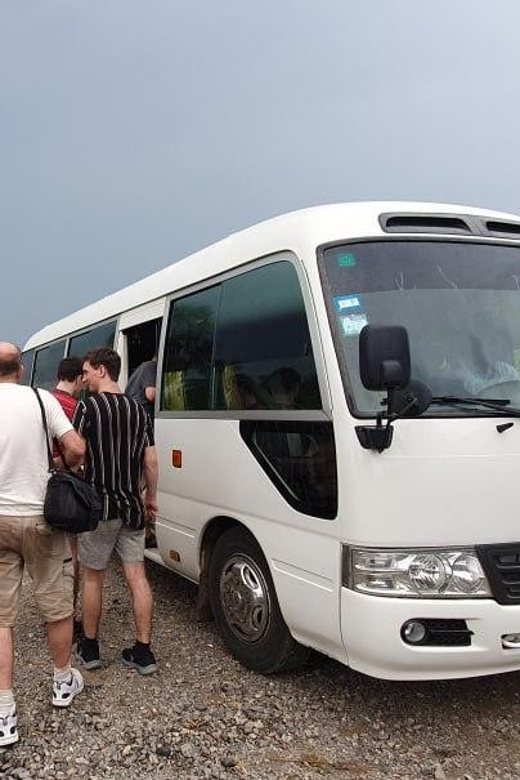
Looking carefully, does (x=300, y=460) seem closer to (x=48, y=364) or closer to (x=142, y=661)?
(x=142, y=661)

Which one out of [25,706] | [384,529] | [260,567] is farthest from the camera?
[260,567]

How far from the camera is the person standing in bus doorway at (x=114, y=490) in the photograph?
4.35m

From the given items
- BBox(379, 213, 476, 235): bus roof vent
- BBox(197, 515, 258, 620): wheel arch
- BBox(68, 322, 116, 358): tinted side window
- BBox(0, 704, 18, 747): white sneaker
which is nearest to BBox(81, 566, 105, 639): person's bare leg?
BBox(197, 515, 258, 620): wheel arch

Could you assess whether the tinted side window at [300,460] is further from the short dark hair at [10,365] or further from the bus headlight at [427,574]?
the short dark hair at [10,365]

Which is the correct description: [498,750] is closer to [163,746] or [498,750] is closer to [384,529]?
[384,529]

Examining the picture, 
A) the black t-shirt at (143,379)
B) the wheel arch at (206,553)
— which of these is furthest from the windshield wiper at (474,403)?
the black t-shirt at (143,379)

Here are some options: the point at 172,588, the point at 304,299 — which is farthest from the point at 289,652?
the point at 172,588

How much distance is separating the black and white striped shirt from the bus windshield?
146 centimetres

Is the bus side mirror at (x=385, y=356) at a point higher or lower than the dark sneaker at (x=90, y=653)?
higher

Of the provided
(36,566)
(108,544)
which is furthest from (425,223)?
(36,566)

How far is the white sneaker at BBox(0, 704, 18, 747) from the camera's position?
352 centimetres

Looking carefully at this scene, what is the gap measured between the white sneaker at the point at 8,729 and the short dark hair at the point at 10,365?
1683mm

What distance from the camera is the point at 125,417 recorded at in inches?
173

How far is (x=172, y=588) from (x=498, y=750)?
3.34 meters
